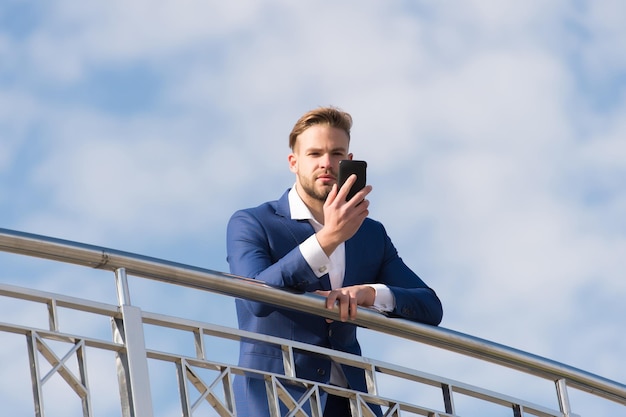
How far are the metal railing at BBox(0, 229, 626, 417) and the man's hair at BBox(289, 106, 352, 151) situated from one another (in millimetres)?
846

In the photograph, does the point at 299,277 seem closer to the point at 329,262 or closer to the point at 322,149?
the point at 329,262

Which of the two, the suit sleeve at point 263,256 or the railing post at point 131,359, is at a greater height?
the suit sleeve at point 263,256

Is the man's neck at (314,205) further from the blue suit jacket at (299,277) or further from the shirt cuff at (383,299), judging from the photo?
the shirt cuff at (383,299)

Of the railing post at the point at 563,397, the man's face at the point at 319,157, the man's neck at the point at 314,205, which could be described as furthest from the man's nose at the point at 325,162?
the railing post at the point at 563,397

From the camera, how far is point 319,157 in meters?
5.94

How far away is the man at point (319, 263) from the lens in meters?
5.55

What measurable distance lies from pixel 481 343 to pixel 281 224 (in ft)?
3.47

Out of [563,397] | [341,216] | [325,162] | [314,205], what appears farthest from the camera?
[563,397]

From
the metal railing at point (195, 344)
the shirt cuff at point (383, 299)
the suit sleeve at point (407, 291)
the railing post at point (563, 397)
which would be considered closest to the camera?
the metal railing at point (195, 344)

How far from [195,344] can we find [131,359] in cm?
33

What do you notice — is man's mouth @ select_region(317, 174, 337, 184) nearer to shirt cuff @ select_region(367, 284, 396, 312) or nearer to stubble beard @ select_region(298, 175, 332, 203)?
stubble beard @ select_region(298, 175, 332, 203)

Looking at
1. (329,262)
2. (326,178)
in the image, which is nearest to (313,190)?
(326,178)

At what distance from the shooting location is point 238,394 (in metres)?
5.47

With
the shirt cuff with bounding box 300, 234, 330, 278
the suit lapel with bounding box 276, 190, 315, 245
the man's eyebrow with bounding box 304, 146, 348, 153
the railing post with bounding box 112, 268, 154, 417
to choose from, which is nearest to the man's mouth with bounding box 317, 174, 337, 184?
the man's eyebrow with bounding box 304, 146, 348, 153
